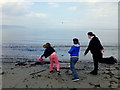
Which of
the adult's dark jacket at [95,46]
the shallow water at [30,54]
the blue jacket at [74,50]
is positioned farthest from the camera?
the shallow water at [30,54]

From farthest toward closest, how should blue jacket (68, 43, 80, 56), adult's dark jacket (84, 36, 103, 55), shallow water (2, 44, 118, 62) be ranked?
shallow water (2, 44, 118, 62) → adult's dark jacket (84, 36, 103, 55) → blue jacket (68, 43, 80, 56)

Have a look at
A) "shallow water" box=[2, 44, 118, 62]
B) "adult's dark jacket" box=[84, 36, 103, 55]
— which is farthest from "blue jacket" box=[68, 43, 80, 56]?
"shallow water" box=[2, 44, 118, 62]

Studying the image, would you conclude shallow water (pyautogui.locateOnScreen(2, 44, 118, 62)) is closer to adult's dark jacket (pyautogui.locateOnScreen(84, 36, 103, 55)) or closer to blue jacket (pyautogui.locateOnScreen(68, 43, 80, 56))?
adult's dark jacket (pyautogui.locateOnScreen(84, 36, 103, 55))

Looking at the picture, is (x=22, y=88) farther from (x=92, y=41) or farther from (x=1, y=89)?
(x=92, y=41)

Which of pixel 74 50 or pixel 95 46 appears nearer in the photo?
pixel 74 50

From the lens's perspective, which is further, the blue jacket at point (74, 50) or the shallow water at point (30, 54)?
the shallow water at point (30, 54)

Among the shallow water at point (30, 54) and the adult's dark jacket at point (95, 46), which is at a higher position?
the adult's dark jacket at point (95, 46)

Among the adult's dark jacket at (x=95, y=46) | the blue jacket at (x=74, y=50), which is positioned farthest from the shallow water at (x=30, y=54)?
the blue jacket at (x=74, y=50)

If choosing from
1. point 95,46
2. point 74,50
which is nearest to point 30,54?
point 95,46

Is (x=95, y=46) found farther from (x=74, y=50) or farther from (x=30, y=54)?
(x=30, y=54)

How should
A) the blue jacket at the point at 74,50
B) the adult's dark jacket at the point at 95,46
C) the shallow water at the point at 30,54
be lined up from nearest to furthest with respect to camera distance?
1. the blue jacket at the point at 74,50
2. the adult's dark jacket at the point at 95,46
3. the shallow water at the point at 30,54

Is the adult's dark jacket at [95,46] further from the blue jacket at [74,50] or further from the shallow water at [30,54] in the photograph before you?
the shallow water at [30,54]

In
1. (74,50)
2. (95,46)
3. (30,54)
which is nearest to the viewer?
(74,50)

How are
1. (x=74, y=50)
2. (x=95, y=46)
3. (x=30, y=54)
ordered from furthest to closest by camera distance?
(x=30, y=54) → (x=95, y=46) → (x=74, y=50)
